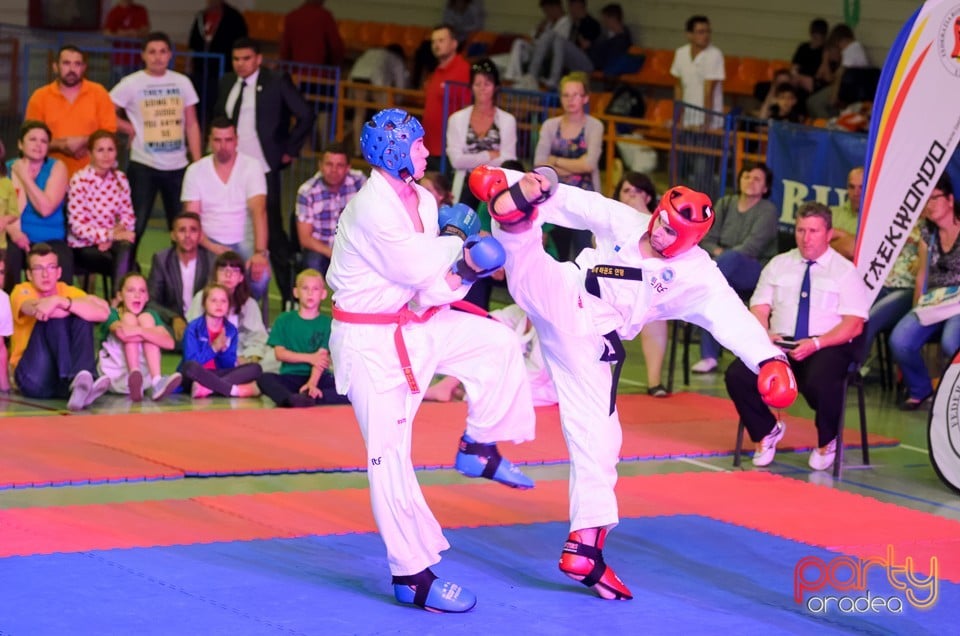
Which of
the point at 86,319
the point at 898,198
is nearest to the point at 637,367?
the point at 898,198

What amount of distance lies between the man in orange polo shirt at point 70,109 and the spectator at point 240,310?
1.72 meters

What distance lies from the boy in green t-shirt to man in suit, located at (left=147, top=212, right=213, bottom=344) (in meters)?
1.06

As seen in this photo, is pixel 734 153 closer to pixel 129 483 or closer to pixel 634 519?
pixel 634 519

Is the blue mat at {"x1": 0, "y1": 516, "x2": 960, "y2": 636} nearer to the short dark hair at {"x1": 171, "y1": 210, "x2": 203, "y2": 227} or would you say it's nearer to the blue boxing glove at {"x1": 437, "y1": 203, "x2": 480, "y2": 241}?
the blue boxing glove at {"x1": 437, "y1": 203, "x2": 480, "y2": 241}

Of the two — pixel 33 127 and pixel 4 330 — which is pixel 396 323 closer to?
pixel 4 330

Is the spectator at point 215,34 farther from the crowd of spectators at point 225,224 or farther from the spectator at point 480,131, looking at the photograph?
the spectator at point 480,131

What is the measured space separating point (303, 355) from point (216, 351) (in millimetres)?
555

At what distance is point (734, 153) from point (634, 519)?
563 centimetres

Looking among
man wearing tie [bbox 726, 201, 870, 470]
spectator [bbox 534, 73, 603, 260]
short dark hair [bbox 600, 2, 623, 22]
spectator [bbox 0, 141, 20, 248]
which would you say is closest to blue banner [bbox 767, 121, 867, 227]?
spectator [bbox 534, 73, 603, 260]

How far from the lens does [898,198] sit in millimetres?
8367

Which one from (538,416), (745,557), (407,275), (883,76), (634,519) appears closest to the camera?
(407,275)

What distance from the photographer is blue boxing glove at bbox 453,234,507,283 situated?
17.7ft

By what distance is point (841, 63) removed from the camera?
48.8 feet

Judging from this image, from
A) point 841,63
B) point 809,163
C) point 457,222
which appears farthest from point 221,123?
point 841,63
